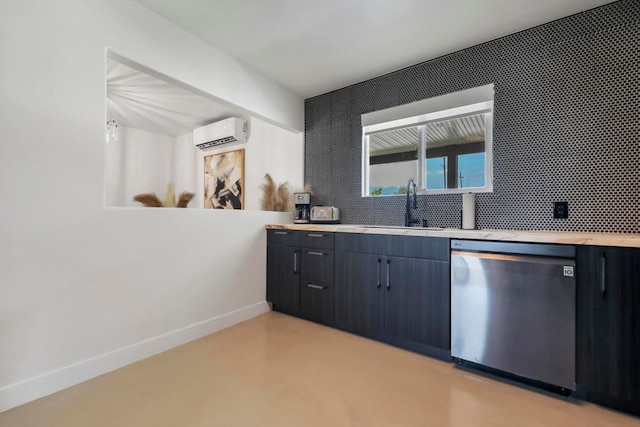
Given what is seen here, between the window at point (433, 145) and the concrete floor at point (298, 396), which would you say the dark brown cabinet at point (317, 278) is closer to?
the concrete floor at point (298, 396)

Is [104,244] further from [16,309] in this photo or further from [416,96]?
[416,96]

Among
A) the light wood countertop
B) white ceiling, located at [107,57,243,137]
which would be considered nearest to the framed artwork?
white ceiling, located at [107,57,243,137]

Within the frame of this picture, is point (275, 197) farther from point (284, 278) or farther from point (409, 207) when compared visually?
point (409, 207)

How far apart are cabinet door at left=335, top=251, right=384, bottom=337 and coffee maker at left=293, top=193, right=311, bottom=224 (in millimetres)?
908

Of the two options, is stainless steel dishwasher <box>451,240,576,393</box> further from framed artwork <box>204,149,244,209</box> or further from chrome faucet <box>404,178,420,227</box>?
framed artwork <box>204,149,244,209</box>

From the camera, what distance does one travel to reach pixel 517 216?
228cm

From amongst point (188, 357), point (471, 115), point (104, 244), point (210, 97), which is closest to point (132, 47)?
point (210, 97)

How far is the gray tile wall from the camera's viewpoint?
1.95 m

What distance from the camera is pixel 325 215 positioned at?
3.21 metres

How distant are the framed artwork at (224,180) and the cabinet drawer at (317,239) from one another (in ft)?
3.29

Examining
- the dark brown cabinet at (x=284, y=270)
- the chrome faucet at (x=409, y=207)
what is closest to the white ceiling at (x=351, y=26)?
the chrome faucet at (x=409, y=207)

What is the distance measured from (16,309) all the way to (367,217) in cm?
271

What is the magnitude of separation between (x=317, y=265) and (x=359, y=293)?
495 millimetres

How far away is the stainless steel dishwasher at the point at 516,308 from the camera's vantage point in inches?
64.5
